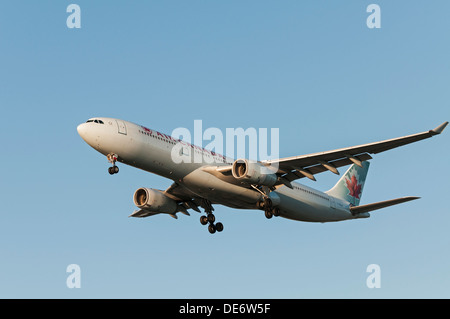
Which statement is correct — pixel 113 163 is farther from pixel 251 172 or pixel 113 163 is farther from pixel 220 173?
pixel 251 172

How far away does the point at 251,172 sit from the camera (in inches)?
1598

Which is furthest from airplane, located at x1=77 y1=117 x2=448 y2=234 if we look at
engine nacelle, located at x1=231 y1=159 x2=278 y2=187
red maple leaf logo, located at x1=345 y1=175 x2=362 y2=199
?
red maple leaf logo, located at x1=345 y1=175 x2=362 y2=199

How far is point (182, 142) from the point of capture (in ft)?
135

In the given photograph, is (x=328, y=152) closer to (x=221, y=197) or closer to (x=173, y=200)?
(x=221, y=197)

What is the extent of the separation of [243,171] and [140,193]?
9117mm

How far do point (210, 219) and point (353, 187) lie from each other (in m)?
14.1

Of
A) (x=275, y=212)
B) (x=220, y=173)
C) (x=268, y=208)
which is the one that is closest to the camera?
(x=220, y=173)

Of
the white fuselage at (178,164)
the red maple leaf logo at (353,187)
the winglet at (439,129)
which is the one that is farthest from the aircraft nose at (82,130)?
the red maple leaf logo at (353,187)

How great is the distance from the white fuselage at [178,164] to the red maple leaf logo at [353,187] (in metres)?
8.57

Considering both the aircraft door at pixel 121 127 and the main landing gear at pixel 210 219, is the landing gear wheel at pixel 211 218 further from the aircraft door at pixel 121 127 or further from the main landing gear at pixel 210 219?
the aircraft door at pixel 121 127

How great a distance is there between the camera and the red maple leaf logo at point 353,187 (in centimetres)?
5469

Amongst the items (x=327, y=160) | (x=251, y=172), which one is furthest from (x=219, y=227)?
(x=327, y=160)
